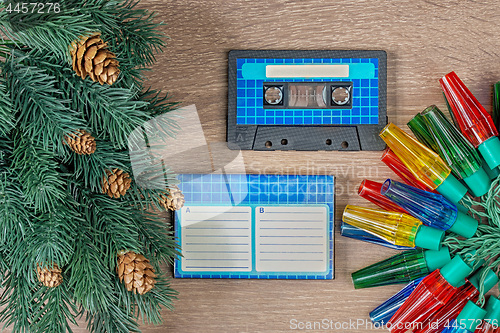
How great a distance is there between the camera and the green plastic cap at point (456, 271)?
769 mm

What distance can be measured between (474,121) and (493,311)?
0.38 metres

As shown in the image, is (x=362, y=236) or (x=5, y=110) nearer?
(x=5, y=110)

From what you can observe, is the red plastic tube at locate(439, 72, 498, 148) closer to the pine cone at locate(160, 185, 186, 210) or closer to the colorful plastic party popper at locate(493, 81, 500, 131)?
the colorful plastic party popper at locate(493, 81, 500, 131)

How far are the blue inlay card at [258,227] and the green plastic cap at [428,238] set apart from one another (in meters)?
0.18

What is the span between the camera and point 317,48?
2.80 feet

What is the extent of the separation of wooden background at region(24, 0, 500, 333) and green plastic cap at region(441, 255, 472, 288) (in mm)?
117

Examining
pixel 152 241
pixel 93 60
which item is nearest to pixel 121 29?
pixel 93 60

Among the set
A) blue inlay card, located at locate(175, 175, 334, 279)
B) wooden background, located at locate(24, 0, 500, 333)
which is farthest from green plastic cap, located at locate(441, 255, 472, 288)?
blue inlay card, located at locate(175, 175, 334, 279)

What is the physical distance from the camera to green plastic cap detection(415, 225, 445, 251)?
0.76 metres

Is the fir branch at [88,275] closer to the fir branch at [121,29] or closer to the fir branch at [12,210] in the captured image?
the fir branch at [12,210]

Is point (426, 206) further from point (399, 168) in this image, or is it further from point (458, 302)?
point (458, 302)

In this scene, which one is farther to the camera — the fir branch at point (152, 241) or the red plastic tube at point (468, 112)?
the red plastic tube at point (468, 112)

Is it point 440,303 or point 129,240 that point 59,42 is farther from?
point 440,303

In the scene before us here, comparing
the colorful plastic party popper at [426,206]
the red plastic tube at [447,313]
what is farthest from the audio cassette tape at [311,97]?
the red plastic tube at [447,313]
